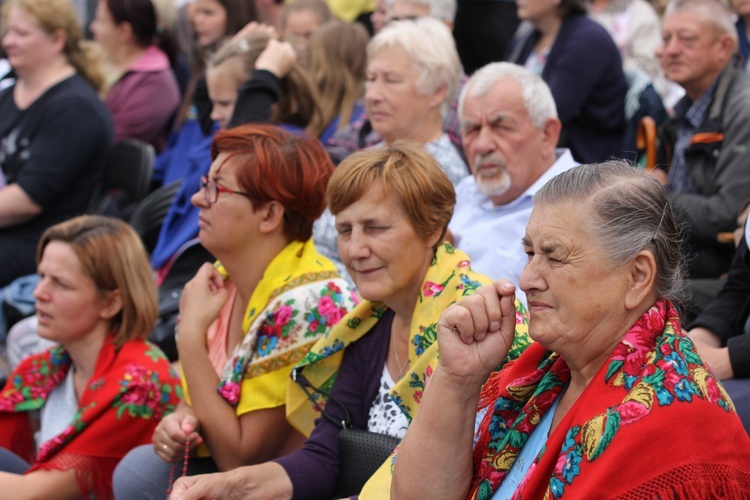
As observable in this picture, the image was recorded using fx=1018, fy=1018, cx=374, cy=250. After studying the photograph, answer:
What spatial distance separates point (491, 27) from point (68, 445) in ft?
13.8

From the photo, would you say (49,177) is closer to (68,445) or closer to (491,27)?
(68,445)

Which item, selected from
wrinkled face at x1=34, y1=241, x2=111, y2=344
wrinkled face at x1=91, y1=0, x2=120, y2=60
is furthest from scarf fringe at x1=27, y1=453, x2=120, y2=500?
wrinkled face at x1=91, y1=0, x2=120, y2=60

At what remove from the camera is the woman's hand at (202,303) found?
3.48 meters

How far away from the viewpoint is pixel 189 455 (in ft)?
11.2

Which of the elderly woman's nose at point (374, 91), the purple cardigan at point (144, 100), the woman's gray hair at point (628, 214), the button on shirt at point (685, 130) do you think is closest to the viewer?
the woman's gray hair at point (628, 214)

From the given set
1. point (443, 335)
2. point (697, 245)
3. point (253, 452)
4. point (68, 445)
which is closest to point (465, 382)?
point (443, 335)

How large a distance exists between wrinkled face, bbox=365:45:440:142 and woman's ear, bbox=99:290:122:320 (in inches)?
60.0

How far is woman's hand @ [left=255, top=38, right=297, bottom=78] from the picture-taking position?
16.0 feet

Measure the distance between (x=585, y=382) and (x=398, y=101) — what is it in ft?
8.84

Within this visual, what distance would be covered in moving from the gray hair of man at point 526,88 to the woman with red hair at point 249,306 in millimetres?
852

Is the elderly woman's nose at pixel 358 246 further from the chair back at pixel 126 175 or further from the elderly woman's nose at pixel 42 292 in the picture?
the chair back at pixel 126 175

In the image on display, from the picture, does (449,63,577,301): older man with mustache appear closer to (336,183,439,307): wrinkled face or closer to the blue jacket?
(336,183,439,307): wrinkled face

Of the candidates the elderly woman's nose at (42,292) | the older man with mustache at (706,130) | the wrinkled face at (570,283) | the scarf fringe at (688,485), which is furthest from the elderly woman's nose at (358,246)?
the older man with mustache at (706,130)

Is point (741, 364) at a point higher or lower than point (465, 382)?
lower
